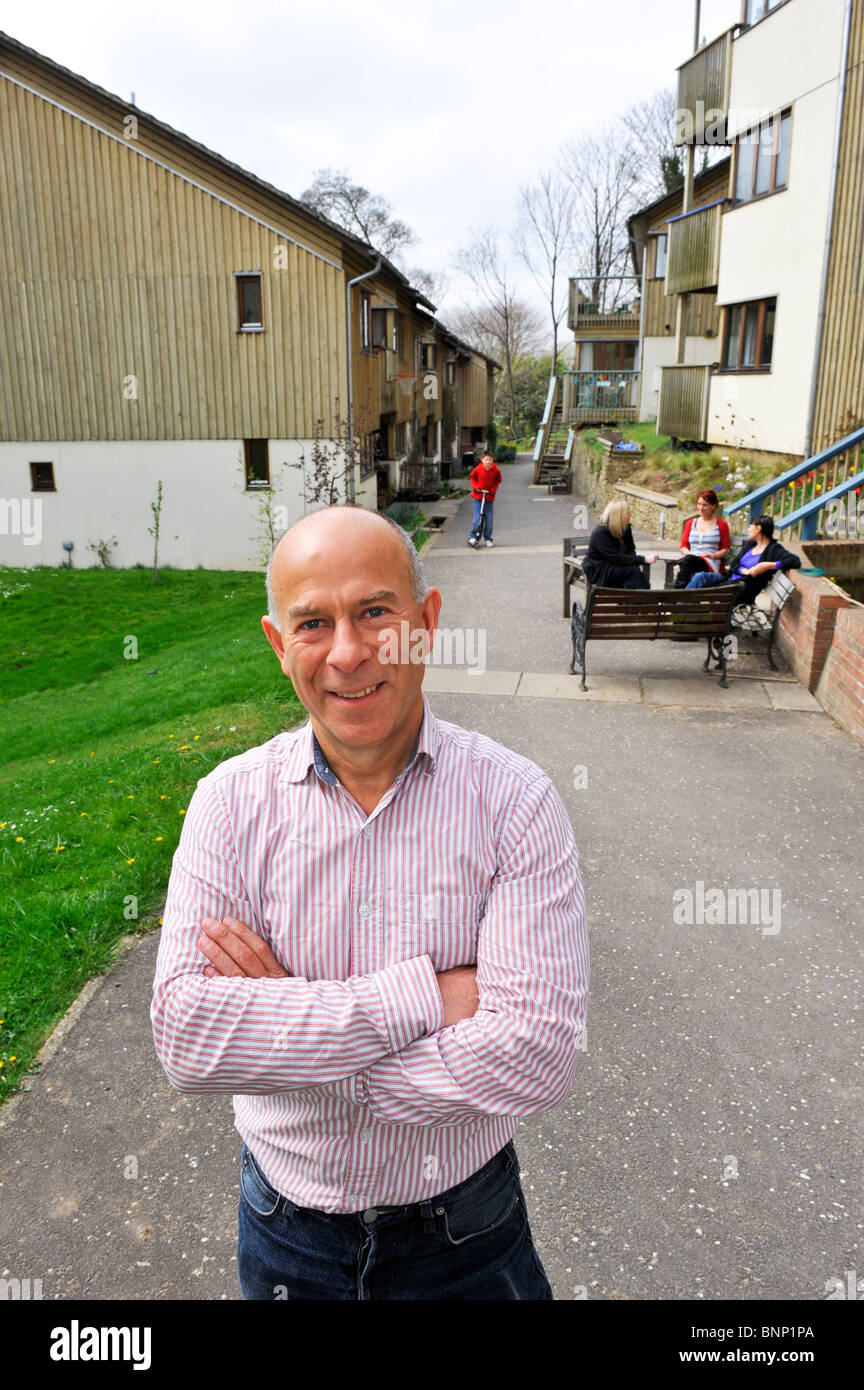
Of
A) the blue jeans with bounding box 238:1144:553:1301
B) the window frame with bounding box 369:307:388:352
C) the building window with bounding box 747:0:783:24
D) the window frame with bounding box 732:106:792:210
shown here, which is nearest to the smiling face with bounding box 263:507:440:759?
the blue jeans with bounding box 238:1144:553:1301

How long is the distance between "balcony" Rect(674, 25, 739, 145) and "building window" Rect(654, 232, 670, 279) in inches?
359

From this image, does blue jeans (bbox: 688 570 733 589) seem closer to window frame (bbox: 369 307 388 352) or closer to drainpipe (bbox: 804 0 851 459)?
drainpipe (bbox: 804 0 851 459)

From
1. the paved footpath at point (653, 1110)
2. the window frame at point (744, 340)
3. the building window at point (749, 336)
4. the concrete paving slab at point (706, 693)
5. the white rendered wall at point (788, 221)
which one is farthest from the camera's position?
the building window at point (749, 336)

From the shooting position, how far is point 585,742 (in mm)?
Result: 7621

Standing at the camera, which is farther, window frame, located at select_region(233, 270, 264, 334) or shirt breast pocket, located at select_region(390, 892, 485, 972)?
window frame, located at select_region(233, 270, 264, 334)

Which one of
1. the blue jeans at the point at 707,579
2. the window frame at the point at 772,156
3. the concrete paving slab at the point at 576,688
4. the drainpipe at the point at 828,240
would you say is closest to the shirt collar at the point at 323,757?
the concrete paving slab at the point at 576,688

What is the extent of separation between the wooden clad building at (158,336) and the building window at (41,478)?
1.3 inches

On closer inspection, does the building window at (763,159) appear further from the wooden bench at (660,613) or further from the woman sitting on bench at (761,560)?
the wooden bench at (660,613)

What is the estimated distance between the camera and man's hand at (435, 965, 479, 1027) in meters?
1.75

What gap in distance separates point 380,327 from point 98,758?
2023cm

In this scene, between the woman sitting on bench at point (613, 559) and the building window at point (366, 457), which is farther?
the building window at point (366, 457)

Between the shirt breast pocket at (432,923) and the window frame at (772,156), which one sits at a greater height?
the window frame at (772,156)

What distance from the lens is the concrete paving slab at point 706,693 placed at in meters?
8.47

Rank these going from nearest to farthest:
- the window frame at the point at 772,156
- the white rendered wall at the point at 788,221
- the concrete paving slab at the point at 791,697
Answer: the concrete paving slab at the point at 791,697 < the white rendered wall at the point at 788,221 < the window frame at the point at 772,156
